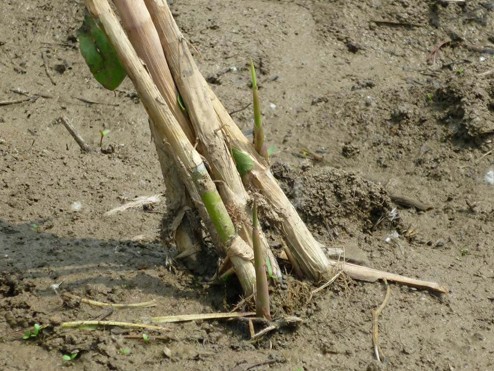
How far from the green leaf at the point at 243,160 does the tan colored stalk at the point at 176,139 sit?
0.53 ft

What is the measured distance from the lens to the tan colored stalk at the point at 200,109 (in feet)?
11.4

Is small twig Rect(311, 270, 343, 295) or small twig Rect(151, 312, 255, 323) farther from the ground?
small twig Rect(151, 312, 255, 323)

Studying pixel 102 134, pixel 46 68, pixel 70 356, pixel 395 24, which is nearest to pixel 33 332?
pixel 70 356

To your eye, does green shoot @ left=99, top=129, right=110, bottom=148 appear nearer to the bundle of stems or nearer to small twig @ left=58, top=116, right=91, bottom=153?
small twig @ left=58, top=116, right=91, bottom=153

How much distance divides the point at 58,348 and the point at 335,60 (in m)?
3.35

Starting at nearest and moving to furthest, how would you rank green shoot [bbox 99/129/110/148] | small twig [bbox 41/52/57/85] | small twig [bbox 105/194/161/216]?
small twig [bbox 105/194/161/216], green shoot [bbox 99/129/110/148], small twig [bbox 41/52/57/85]

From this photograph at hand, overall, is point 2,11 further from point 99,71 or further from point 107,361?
point 107,361

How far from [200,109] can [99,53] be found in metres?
0.47

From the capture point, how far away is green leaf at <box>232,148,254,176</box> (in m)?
3.58

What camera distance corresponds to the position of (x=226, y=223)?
3531 millimetres

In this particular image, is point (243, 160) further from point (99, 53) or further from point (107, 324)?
point (107, 324)

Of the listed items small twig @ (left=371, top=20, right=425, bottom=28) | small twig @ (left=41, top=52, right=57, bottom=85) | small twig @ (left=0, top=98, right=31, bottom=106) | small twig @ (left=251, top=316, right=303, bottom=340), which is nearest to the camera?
small twig @ (left=251, top=316, right=303, bottom=340)

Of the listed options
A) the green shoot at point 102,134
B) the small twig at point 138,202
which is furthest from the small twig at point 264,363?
the green shoot at point 102,134

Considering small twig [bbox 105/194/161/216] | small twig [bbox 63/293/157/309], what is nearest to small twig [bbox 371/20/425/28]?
small twig [bbox 105/194/161/216]
